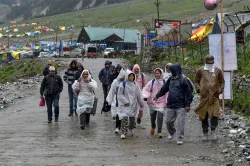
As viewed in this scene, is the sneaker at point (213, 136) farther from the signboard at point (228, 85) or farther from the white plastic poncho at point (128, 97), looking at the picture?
the signboard at point (228, 85)

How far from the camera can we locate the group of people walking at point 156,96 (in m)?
11.3

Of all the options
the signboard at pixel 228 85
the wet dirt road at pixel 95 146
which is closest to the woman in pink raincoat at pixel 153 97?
the wet dirt road at pixel 95 146

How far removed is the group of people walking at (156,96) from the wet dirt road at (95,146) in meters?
0.34

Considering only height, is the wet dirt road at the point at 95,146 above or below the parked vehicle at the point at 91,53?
below

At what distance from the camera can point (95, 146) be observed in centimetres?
1130

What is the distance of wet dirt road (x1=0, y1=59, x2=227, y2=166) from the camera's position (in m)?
9.84

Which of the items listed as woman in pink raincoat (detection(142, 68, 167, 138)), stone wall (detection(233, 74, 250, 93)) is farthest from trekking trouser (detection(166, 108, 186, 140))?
stone wall (detection(233, 74, 250, 93))

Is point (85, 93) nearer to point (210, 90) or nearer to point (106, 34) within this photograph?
point (210, 90)

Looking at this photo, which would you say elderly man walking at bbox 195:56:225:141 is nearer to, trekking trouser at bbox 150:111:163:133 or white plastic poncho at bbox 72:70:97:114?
trekking trouser at bbox 150:111:163:133

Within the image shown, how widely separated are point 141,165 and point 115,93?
11.5 ft

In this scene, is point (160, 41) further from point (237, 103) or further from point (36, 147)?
point (36, 147)

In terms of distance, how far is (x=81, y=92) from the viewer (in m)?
13.9

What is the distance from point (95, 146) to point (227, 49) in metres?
4.60

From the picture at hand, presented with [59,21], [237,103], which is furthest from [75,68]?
[59,21]
